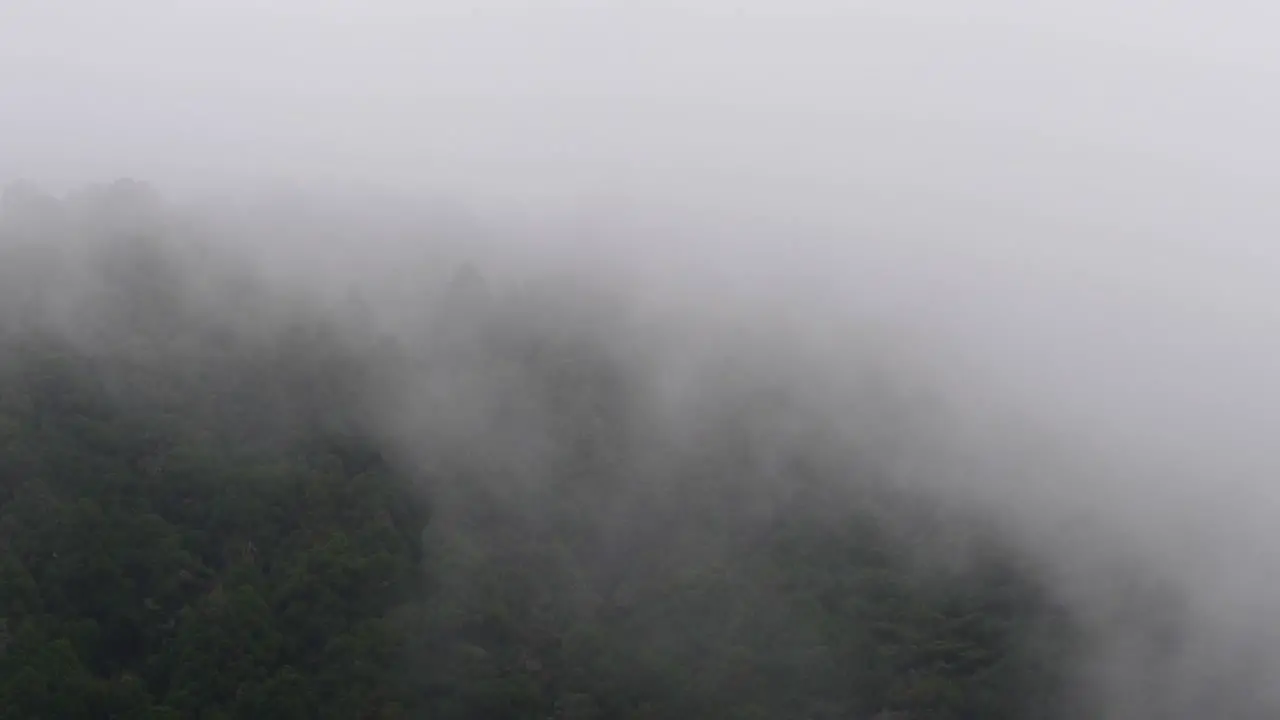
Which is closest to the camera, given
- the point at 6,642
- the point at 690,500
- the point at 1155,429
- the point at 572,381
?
the point at 6,642

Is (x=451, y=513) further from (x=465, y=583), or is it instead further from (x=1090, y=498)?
(x=1090, y=498)

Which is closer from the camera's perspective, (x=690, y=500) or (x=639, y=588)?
(x=639, y=588)

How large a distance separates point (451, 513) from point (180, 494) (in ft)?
58.5

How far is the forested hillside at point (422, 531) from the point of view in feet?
240

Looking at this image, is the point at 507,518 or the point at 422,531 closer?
the point at 422,531

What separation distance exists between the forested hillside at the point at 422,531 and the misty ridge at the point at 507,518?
0.74 feet

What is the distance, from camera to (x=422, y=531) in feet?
280

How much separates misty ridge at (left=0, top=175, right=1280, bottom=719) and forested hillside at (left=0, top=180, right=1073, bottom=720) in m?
0.23

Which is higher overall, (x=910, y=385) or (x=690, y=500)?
(x=910, y=385)

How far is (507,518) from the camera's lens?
90312 mm

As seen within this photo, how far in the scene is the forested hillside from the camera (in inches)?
2884

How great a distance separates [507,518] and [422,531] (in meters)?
7.14

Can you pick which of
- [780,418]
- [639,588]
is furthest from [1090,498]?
[639,588]

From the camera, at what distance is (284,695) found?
69.8 m
